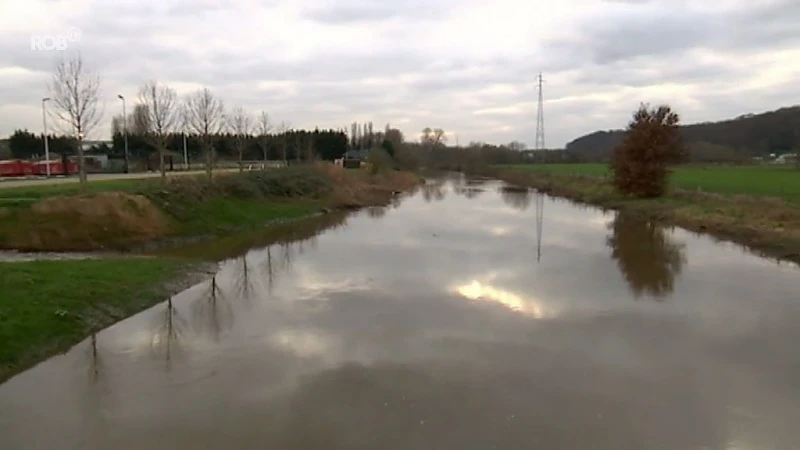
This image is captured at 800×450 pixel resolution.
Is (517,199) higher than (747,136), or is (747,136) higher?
(747,136)

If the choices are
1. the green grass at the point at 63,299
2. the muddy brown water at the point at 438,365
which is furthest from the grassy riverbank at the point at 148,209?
the muddy brown water at the point at 438,365

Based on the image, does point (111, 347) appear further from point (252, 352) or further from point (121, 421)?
point (121, 421)

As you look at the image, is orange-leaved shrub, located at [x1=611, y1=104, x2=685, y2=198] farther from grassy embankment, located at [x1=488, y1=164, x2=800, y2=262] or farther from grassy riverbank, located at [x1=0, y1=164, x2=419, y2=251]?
grassy riverbank, located at [x1=0, y1=164, x2=419, y2=251]

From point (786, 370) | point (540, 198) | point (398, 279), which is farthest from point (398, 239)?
point (540, 198)

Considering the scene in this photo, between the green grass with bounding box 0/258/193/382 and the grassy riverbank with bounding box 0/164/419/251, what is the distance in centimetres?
520

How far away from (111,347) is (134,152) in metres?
63.5

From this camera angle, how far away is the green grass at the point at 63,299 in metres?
10.5

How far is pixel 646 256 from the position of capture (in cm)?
2177

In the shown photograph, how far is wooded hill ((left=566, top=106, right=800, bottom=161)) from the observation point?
8938 centimetres

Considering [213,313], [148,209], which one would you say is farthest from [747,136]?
[213,313]

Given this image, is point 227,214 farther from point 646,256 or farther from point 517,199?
point 517,199

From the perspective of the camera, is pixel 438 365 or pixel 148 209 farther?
pixel 148 209

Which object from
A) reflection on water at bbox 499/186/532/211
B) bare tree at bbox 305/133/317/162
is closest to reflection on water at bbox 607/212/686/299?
reflection on water at bbox 499/186/532/211

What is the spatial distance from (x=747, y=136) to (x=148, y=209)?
97.6 m
